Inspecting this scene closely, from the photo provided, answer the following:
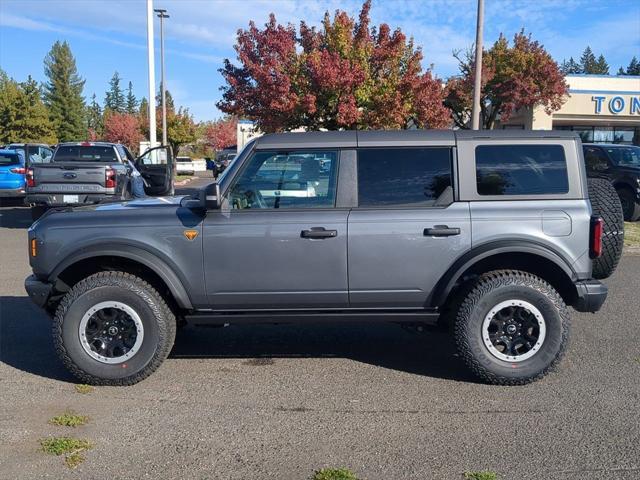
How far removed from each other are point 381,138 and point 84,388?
304cm

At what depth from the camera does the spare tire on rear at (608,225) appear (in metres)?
5.41

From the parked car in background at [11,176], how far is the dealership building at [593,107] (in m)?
23.6

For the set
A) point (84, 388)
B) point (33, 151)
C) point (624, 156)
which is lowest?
point (84, 388)

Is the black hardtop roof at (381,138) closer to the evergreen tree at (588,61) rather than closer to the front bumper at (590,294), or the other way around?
the front bumper at (590,294)

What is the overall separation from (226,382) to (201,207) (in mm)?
1412

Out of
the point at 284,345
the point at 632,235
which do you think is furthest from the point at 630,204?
the point at 284,345

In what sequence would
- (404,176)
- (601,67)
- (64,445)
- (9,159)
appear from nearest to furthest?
(64,445) < (404,176) < (9,159) < (601,67)

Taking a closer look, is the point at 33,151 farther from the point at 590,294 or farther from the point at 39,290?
the point at 590,294

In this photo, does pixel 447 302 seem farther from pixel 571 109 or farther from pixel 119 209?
pixel 571 109

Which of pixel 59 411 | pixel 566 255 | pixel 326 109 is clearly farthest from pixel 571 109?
pixel 59 411

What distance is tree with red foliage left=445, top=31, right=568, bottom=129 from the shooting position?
94.3ft

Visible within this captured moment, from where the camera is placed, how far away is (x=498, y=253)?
480cm

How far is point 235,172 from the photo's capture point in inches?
194

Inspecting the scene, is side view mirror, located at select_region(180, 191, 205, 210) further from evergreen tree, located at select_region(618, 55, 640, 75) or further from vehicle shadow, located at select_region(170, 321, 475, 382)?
evergreen tree, located at select_region(618, 55, 640, 75)
